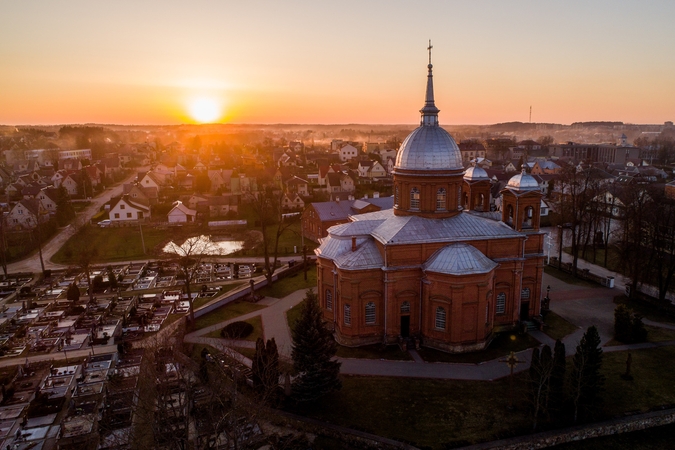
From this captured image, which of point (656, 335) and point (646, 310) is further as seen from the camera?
point (646, 310)

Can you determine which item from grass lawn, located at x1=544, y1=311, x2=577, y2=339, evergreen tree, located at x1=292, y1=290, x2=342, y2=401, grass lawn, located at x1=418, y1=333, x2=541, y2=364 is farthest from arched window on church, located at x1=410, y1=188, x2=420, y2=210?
grass lawn, located at x1=544, y1=311, x2=577, y2=339

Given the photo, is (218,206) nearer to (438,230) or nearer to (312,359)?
(438,230)

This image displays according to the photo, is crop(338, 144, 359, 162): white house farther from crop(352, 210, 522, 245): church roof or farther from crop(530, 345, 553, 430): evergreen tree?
crop(530, 345, 553, 430): evergreen tree

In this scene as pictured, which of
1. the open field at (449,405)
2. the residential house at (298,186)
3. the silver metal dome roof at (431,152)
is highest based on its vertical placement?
the silver metal dome roof at (431,152)

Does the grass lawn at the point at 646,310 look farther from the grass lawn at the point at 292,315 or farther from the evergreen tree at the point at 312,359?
the grass lawn at the point at 292,315

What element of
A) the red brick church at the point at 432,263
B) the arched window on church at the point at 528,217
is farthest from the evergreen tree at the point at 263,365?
the arched window on church at the point at 528,217

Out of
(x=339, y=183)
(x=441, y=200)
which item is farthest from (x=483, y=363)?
(x=339, y=183)
